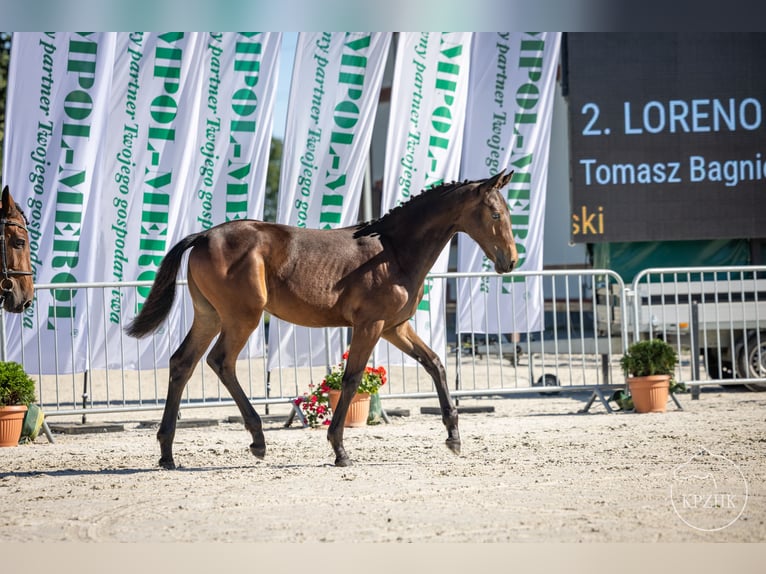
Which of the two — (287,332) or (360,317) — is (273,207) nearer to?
(287,332)

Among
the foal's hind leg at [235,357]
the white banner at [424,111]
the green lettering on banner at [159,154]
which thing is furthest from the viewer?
the white banner at [424,111]

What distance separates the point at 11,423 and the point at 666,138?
8.70 m

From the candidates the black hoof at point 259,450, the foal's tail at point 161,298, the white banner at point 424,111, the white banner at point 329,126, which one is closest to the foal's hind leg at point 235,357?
the black hoof at point 259,450

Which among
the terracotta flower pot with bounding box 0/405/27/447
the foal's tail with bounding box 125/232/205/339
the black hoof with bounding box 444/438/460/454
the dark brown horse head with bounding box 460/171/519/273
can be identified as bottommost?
the black hoof with bounding box 444/438/460/454

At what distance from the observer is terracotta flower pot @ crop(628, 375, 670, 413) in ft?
32.5

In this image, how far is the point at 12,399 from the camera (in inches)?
329

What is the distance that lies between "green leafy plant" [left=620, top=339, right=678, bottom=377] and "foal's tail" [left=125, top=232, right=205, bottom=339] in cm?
533

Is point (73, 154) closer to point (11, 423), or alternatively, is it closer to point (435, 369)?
point (11, 423)

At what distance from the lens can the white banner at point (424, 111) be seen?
39.1 feet

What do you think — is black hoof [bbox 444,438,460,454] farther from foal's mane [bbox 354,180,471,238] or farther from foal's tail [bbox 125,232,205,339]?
foal's tail [bbox 125,232,205,339]

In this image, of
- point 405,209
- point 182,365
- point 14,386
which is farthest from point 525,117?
A: point 14,386

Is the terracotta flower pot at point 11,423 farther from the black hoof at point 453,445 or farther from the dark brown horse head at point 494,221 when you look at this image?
the dark brown horse head at point 494,221

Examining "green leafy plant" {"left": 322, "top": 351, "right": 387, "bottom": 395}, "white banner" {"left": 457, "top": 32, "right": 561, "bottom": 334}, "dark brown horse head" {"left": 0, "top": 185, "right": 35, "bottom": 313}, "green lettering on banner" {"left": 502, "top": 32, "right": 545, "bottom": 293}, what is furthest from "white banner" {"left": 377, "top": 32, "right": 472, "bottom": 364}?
"dark brown horse head" {"left": 0, "top": 185, "right": 35, "bottom": 313}
